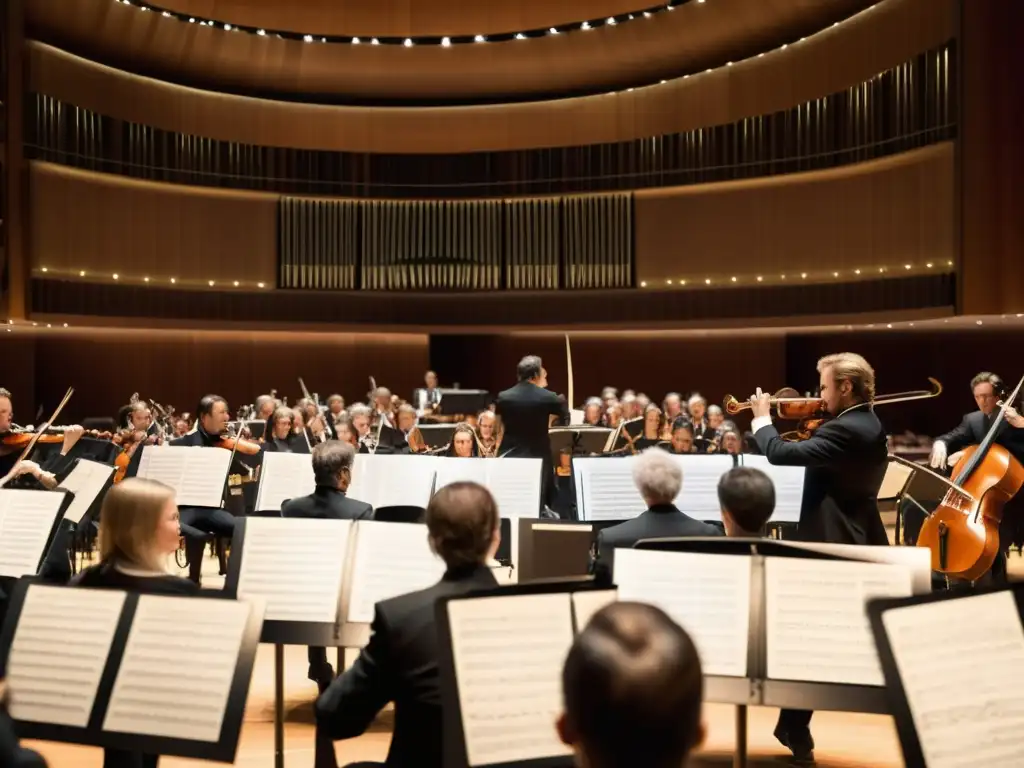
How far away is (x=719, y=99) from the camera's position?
15.9 metres

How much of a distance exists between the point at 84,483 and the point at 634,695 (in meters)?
5.49

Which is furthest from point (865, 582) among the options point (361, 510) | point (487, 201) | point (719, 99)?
point (487, 201)

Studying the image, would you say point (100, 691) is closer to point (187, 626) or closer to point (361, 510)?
point (187, 626)

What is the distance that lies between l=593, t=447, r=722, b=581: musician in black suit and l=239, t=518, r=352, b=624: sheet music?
99 cm

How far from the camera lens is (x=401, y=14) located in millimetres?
16797

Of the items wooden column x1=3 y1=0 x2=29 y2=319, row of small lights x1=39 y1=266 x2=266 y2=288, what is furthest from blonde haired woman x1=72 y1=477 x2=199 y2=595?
row of small lights x1=39 y1=266 x2=266 y2=288

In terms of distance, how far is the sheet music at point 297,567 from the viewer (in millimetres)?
4125

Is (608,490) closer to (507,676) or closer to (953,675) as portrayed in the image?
(507,676)

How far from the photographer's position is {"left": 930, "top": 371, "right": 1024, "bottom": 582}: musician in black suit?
23.9ft

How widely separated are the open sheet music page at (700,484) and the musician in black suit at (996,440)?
1603 mm

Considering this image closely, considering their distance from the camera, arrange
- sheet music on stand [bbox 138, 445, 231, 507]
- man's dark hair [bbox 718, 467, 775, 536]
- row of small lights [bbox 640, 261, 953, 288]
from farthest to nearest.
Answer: row of small lights [bbox 640, 261, 953, 288] → sheet music on stand [bbox 138, 445, 231, 507] → man's dark hair [bbox 718, 467, 775, 536]

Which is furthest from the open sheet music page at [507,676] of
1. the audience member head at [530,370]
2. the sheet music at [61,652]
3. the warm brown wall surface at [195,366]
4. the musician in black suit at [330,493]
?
the warm brown wall surface at [195,366]

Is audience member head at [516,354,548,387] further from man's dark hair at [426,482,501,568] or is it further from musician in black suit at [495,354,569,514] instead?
man's dark hair at [426,482,501,568]

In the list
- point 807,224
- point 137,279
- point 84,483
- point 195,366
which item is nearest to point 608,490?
point 84,483
